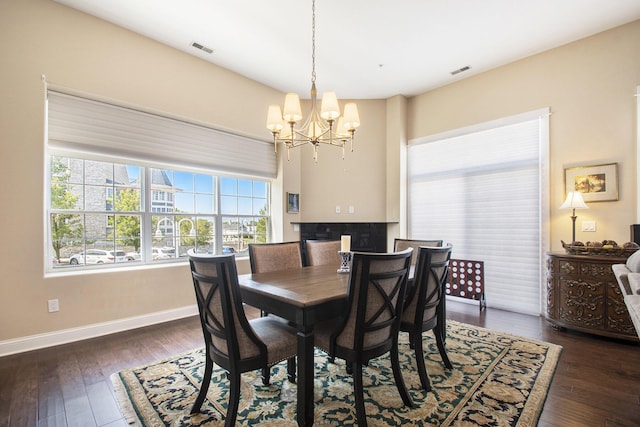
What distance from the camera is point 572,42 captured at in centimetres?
354

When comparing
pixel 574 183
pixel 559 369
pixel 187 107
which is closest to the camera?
pixel 559 369

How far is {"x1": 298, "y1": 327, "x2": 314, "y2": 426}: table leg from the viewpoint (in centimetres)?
162

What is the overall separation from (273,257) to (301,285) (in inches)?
33.0

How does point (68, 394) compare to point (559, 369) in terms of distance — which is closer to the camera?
point (68, 394)

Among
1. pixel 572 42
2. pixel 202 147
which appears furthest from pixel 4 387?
pixel 572 42

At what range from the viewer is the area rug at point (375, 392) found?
1787 mm

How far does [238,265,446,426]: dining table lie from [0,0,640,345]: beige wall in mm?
1966

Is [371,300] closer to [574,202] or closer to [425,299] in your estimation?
[425,299]

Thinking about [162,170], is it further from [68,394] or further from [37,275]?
[68,394]

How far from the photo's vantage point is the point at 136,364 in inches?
98.0

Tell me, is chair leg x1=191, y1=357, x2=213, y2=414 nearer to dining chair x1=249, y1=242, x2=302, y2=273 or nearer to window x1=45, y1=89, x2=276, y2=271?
dining chair x1=249, y1=242, x2=302, y2=273

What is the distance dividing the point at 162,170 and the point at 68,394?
2.50m

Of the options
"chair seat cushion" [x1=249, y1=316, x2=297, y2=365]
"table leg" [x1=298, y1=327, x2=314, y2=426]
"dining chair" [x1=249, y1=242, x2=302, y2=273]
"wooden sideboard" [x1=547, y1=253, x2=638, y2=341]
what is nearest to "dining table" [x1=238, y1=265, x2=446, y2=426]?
"table leg" [x1=298, y1=327, x2=314, y2=426]

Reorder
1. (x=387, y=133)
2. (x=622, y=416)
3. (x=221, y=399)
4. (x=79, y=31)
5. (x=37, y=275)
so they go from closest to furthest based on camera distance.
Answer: (x=622, y=416) < (x=221, y=399) < (x=37, y=275) < (x=79, y=31) < (x=387, y=133)
